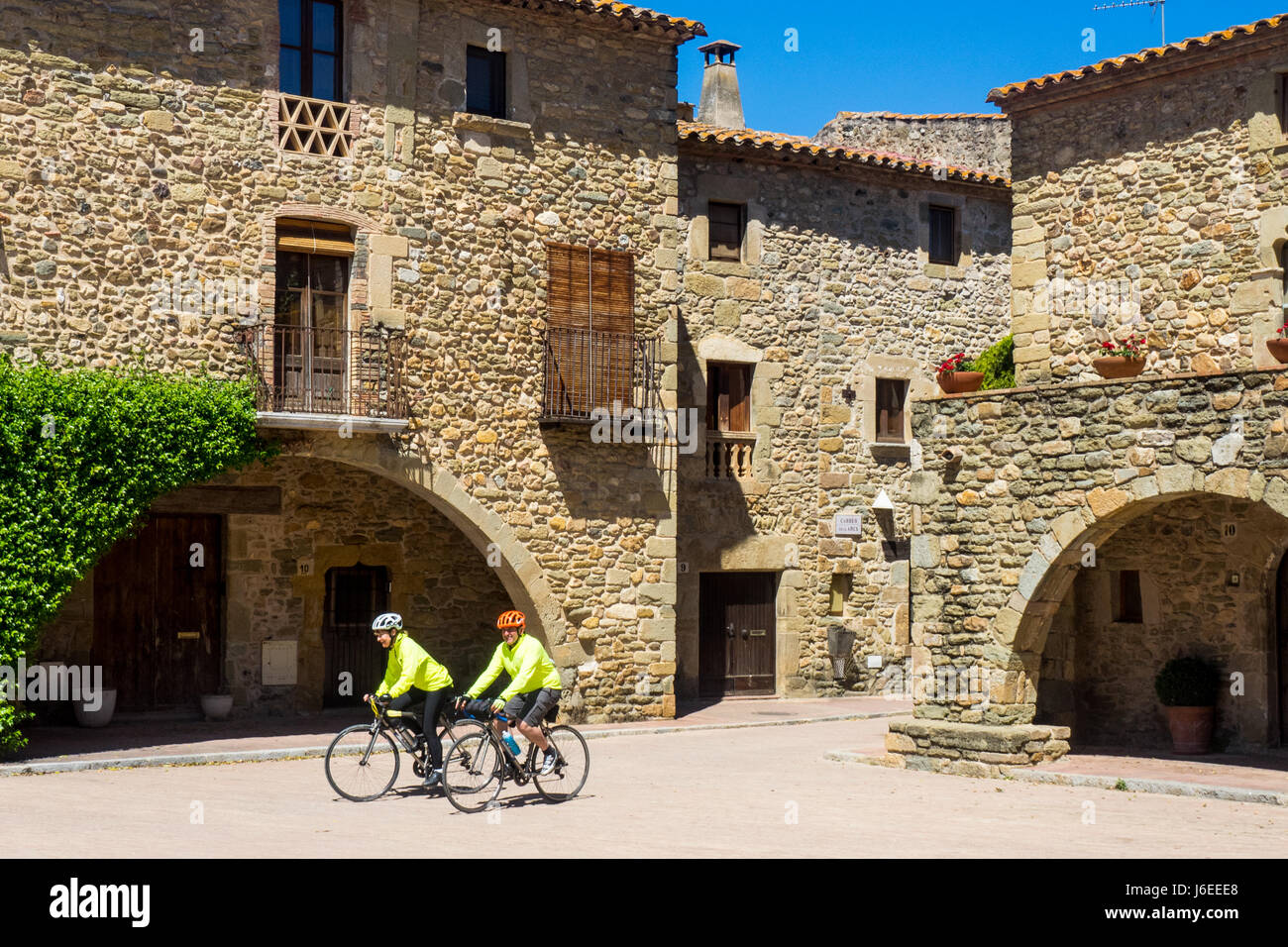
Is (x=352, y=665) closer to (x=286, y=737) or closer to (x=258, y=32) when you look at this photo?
(x=286, y=737)

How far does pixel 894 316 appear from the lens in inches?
949

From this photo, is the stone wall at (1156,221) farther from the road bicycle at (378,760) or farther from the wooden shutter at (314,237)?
the road bicycle at (378,760)

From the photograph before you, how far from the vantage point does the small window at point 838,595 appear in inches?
920

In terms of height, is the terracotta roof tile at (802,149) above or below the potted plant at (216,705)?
above

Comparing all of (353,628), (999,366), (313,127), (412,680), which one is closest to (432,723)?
(412,680)

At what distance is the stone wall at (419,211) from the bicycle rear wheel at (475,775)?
19.5 feet

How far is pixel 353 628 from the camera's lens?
19531 millimetres

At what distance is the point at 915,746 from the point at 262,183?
8838 mm

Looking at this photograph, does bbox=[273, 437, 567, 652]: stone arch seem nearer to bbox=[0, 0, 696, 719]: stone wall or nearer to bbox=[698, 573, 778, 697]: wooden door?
bbox=[0, 0, 696, 719]: stone wall

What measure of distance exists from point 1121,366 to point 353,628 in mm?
9762

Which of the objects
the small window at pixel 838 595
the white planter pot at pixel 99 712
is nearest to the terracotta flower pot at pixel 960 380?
the small window at pixel 838 595

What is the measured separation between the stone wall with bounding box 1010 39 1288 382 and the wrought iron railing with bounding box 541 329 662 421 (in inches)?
180

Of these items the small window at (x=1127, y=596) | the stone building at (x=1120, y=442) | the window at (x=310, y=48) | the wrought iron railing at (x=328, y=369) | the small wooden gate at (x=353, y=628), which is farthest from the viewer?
the small wooden gate at (x=353, y=628)

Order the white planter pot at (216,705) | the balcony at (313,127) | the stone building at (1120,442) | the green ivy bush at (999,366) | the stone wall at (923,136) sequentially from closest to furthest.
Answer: the stone building at (1120,442) → the balcony at (313,127) → the white planter pot at (216,705) → the green ivy bush at (999,366) → the stone wall at (923,136)
